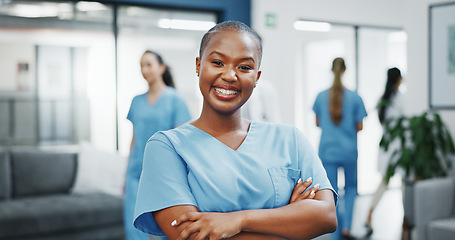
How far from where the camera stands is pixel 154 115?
3264 millimetres

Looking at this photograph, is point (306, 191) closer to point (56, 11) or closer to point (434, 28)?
point (434, 28)

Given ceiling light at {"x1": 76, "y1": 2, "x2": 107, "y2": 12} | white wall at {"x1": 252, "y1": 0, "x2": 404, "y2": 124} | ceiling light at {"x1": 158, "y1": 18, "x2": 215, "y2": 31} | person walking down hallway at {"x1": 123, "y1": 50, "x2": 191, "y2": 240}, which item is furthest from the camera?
white wall at {"x1": 252, "y1": 0, "x2": 404, "y2": 124}

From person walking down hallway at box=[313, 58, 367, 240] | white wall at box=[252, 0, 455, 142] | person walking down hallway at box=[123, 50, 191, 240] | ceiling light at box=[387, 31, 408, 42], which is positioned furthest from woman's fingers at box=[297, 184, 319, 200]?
ceiling light at box=[387, 31, 408, 42]

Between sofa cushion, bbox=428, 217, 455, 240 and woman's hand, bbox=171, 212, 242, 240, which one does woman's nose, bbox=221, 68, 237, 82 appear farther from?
sofa cushion, bbox=428, 217, 455, 240

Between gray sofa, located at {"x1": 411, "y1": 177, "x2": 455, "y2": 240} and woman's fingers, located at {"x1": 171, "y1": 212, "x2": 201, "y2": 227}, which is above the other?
woman's fingers, located at {"x1": 171, "y1": 212, "x2": 201, "y2": 227}

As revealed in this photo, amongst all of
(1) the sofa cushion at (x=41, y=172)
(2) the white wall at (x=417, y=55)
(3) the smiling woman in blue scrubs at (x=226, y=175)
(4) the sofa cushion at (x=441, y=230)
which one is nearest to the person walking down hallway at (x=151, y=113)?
(1) the sofa cushion at (x=41, y=172)

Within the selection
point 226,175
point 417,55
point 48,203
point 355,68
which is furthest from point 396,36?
point 226,175

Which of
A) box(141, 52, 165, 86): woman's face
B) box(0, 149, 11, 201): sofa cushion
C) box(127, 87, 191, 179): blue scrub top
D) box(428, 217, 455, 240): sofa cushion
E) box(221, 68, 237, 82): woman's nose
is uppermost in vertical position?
box(141, 52, 165, 86): woman's face

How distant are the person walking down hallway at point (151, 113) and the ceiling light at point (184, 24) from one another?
2.02m

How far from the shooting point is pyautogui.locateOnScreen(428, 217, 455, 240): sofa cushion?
→ 3.43 meters

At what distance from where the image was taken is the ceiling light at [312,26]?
6284 millimetres

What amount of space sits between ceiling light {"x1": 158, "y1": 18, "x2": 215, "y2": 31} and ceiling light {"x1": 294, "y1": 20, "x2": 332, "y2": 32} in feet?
3.96

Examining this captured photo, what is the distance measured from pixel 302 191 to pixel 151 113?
7.03ft

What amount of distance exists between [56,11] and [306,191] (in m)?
4.03
